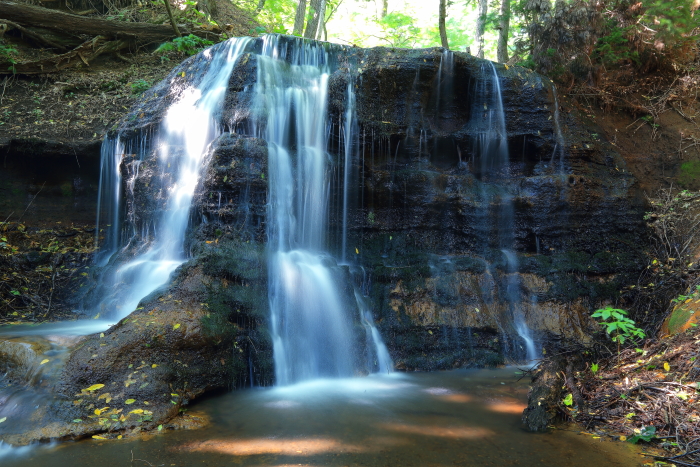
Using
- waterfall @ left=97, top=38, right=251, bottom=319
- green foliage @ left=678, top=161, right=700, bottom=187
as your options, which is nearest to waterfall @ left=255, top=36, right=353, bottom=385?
waterfall @ left=97, top=38, right=251, bottom=319

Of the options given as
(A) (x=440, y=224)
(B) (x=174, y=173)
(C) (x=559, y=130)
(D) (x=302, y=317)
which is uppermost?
(C) (x=559, y=130)

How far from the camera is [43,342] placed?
4.60m

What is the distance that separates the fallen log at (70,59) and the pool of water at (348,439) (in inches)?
408

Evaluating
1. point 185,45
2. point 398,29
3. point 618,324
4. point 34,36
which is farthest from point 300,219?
point 398,29

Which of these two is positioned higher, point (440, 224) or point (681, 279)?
point (440, 224)

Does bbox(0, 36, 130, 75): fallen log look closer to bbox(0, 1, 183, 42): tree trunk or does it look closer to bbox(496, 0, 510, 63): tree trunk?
bbox(0, 1, 183, 42): tree trunk

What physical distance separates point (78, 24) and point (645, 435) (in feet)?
45.6

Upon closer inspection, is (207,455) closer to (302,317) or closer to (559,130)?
(302,317)

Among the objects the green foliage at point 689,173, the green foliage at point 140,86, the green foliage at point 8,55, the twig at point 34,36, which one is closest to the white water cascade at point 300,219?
the green foliage at point 140,86

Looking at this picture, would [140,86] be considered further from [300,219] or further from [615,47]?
[615,47]

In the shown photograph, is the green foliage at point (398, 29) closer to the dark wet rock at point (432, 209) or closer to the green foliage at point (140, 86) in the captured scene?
the green foliage at point (140, 86)

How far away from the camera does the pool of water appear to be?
3.30 meters

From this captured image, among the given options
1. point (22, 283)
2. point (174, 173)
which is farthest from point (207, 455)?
point (22, 283)

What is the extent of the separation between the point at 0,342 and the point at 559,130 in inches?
356
